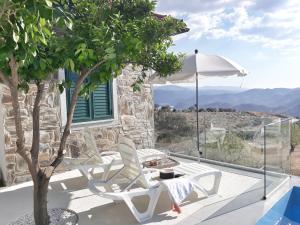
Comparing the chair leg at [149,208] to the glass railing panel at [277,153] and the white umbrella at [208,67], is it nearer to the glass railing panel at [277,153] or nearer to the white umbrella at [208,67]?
the glass railing panel at [277,153]

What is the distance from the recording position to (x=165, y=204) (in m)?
5.43

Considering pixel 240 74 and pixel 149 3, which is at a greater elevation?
pixel 149 3

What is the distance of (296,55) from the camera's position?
15.6 metres

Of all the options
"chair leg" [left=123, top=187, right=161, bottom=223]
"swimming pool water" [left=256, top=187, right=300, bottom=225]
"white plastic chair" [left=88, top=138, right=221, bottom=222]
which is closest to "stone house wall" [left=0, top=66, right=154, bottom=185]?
"white plastic chair" [left=88, top=138, right=221, bottom=222]

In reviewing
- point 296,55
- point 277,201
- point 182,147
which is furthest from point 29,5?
point 296,55

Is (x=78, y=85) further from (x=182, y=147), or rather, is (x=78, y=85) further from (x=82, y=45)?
(x=182, y=147)

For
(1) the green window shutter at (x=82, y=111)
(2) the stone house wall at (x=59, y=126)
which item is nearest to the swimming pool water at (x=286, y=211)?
(2) the stone house wall at (x=59, y=126)

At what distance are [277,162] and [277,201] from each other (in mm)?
1017

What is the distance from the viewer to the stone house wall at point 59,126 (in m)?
6.92

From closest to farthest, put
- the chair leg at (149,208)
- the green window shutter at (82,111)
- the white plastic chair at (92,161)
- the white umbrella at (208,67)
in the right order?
the chair leg at (149,208), the white plastic chair at (92,161), the white umbrella at (208,67), the green window shutter at (82,111)

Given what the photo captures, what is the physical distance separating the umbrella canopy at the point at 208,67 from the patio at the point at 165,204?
2.34 m

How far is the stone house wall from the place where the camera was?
6.92 meters

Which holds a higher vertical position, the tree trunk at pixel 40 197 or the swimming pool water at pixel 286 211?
the tree trunk at pixel 40 197

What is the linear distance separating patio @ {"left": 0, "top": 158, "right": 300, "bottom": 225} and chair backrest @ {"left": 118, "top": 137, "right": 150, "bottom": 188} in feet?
1.77
